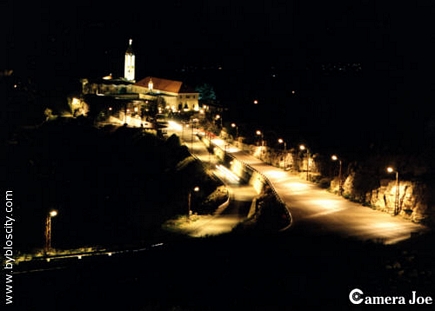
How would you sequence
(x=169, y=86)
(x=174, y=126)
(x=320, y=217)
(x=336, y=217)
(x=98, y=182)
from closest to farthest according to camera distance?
(x=336, y=217) < (x=320, y=217) < (x=98, y=182) < (x=174, y=126) < (x=169, y=86)

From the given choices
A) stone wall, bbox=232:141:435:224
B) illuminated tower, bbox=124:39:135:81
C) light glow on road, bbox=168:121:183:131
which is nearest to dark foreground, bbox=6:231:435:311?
stone wall, bbox=232:141:435:224

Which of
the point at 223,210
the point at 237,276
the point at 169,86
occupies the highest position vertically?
the point at 169,86

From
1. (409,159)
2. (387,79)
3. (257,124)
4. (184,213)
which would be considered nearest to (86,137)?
(257,124)

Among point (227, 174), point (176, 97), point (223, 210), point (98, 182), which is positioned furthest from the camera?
point (176, 97)

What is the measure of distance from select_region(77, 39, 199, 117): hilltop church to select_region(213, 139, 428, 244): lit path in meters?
44.8

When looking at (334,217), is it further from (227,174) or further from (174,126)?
(174,126)

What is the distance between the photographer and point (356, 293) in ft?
74.7

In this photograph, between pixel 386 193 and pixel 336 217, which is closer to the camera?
pixel 336 217

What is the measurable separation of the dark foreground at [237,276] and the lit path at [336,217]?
1.40 m

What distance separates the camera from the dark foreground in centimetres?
2394

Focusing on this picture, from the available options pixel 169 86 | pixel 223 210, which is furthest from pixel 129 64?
pixel 223 210

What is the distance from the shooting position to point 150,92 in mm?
89375

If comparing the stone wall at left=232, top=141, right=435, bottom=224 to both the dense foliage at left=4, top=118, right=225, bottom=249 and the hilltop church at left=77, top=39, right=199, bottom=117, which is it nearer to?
the dense foliage at left=4, top=118, right=225, bottom=249

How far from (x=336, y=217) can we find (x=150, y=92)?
6163 centimetres
